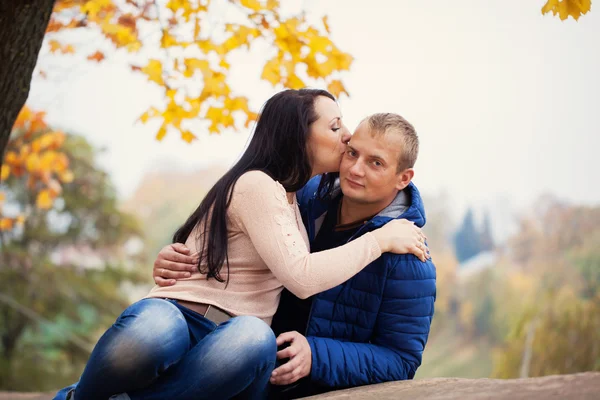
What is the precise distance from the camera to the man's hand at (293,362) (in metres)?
2.15

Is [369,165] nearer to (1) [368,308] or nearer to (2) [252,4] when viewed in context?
(1) [368,308]

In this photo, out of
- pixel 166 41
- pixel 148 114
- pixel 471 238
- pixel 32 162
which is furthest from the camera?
pixel 471 238

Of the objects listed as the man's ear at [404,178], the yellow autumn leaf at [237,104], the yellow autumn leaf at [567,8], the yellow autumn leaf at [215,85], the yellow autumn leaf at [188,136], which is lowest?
the man's ear at [404,178]

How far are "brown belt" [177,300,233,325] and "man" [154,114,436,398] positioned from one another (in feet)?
0.48

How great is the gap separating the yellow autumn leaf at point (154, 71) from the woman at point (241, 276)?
1.31 m

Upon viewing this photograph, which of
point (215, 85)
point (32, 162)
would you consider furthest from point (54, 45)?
point (215, 85)

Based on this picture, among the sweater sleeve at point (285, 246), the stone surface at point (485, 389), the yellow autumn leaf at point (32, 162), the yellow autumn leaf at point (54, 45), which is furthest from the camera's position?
the yellow autumn leaf at point (32, 162)

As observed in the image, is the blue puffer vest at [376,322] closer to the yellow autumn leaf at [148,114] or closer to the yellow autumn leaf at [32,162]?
the yellow autumn leaf at [148,114]

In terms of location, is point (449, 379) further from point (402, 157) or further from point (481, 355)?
point (481, 355)

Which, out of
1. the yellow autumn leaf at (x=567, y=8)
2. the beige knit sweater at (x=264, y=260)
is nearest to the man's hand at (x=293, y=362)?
the beige knit sweater at (x=264, y=260)

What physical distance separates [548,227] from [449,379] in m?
15.9

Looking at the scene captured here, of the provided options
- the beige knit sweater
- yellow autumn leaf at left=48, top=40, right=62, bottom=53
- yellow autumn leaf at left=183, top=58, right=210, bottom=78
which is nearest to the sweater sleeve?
the beige knit sweater

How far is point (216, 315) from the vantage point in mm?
2158

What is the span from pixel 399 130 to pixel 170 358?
1.18 metres
